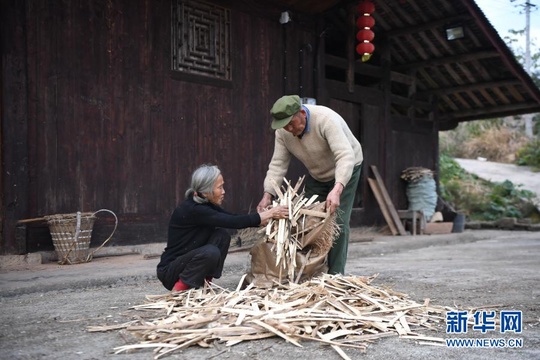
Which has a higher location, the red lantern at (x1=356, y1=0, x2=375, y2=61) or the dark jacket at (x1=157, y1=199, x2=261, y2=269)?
the red lantern at (x1=356, y1=0, x2=375, y2=61)

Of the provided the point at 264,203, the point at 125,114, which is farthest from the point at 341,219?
the point at 125,114

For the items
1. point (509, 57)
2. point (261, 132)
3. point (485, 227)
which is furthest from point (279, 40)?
point (485, 227)

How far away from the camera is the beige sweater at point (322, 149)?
4129mm

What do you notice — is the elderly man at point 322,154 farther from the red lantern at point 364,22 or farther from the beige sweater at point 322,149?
the red lantern at point 364,22

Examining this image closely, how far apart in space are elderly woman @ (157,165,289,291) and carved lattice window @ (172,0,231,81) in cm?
327

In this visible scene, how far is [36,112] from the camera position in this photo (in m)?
5.48

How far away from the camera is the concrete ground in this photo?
2730mm

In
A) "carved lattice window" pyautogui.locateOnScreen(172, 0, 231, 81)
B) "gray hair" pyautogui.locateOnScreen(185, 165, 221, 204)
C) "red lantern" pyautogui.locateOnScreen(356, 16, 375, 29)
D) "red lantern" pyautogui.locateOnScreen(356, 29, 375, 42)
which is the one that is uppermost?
"red lantern" pyautogui.locateOnScreen(356, 16, 375, 29)

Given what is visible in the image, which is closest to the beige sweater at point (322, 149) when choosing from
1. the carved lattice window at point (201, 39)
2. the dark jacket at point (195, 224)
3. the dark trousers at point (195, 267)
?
the dark jacket at point (195, 224)

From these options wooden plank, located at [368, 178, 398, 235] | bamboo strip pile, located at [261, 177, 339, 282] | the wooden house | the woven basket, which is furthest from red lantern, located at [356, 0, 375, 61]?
bamboo strip pile, located at [261, 177, 339, 282]

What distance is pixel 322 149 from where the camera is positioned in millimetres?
4340

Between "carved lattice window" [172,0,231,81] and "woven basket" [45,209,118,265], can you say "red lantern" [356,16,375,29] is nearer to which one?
"carved lattice window" [172,0,231,81]

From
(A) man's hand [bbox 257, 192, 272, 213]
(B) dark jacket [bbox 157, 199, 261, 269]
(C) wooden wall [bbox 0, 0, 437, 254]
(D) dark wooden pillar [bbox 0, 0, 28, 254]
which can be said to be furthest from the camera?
(C) wooden wall [bbox 0, 0, 437, 254]

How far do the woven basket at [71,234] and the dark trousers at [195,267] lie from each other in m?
1.80
